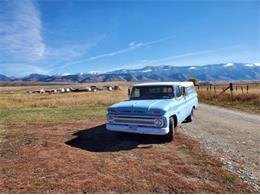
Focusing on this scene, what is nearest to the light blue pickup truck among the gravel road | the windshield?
the windshield

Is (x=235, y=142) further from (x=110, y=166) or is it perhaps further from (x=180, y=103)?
(x=110, y=166)

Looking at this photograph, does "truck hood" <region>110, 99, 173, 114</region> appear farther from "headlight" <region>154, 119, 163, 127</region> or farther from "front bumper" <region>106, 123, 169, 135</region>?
"front bumper" <region>106, 123, 169, 135</region>

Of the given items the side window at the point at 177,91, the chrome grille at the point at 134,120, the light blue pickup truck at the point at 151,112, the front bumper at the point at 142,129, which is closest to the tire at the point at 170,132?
the light blue pickup truck at the point at 151,112

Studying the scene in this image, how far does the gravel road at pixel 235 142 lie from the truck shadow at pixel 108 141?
5.76 ft

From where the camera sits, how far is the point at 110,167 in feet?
20.0

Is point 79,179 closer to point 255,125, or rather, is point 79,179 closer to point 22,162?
point 22,162

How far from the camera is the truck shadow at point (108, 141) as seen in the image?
811 cm

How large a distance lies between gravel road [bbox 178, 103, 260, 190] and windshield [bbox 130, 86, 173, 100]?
1.70 m

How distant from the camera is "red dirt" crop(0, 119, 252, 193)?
503 cm

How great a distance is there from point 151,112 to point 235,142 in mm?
2960

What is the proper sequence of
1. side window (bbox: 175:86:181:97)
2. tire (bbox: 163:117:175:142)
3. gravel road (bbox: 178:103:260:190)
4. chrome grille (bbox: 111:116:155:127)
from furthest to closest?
side window (bbox: 175:86:181:97) < tire (bbox: 163:117:175:142) < chrome grille (bbox: 111:116:155:127) < gravel road (bbox: 178:103:260:190)

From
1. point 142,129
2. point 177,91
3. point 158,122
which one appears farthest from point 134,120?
point 177,91

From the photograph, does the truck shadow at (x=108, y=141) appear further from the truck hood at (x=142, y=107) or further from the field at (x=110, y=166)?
the truck hood at (x=142, y=107)

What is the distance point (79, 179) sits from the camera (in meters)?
5.38
